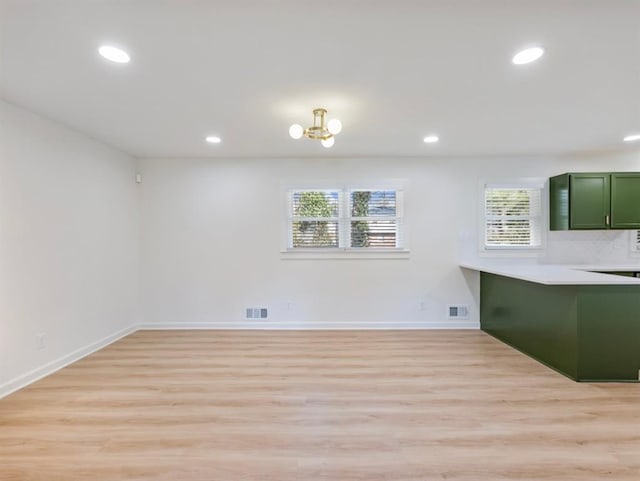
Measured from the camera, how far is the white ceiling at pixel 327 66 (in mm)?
1655

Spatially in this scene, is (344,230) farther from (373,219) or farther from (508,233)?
(508,233)

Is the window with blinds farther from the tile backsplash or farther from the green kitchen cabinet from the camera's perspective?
the green kitchen cabinet

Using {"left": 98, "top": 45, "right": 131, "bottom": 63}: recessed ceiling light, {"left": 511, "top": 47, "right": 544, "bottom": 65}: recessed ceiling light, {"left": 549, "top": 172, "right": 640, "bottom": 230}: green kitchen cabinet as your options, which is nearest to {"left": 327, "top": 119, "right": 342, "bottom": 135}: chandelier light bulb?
{"left": 511, "top": 47, "right": 544, "bottom": 65}: recessed ceiling light

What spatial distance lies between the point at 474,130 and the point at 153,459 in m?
4.02

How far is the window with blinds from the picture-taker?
4625 millimetres

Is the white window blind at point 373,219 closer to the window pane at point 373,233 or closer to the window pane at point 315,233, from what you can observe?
the window pane at point 373,233

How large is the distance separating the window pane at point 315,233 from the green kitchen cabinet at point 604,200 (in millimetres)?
3178

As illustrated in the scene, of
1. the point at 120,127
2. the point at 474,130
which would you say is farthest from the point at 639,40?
the point at 120,127

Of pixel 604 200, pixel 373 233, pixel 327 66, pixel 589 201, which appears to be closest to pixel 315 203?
pixel 373 233

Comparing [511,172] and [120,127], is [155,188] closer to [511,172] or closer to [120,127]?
[120,127]

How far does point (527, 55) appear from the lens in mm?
2033

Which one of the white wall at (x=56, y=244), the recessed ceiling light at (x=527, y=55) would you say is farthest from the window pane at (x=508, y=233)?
the white wall at (x=56, y=244)

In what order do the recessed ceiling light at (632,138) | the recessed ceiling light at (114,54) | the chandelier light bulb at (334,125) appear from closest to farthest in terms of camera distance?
the recessed ceiling light at (114,54), the chandelier light bulb at (334,125), the recessed ceiling light at (632,138)

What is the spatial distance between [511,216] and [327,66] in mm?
3800
